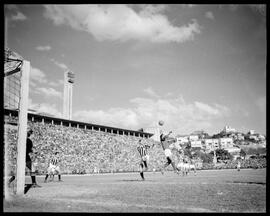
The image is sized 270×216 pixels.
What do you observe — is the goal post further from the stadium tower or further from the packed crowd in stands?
the stadium tower

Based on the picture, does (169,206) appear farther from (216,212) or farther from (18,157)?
(18,157)

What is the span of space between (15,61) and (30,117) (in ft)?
126

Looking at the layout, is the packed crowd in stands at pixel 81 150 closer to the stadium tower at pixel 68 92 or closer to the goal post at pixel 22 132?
the goal post at pixel 22 132

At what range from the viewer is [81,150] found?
1747 inches

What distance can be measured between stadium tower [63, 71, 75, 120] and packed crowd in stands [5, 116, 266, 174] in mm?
28162

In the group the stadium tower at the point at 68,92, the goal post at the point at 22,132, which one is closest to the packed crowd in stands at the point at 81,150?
the goal post at the point at 22,132

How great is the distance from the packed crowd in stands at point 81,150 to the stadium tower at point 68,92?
28162 millimetres

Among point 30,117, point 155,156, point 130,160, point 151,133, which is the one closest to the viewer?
point 30,117

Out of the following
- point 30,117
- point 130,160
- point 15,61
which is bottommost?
point 130,160

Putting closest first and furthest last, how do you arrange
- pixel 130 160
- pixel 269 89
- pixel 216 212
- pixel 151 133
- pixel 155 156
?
pixel 216 212, pixel 269 89, pixel 130 160, pixel 155 156, pixel 151 133

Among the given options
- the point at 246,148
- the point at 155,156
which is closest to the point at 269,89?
the point at 155,156

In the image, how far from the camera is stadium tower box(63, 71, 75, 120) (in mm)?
80625

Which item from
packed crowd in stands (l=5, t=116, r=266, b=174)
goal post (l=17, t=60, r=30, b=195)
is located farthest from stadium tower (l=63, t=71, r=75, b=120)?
goal post (l=17, t=60, r=30, b=195)

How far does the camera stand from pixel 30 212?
16.3ft
